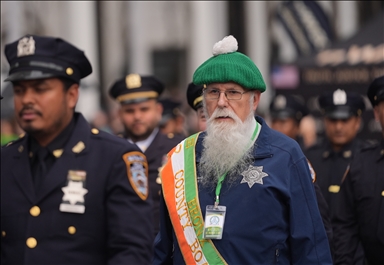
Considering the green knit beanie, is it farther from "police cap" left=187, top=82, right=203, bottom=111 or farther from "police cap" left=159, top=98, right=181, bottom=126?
"police cap" left=159, top=98, right=181, bottom=126

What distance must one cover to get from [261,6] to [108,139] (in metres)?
23.4

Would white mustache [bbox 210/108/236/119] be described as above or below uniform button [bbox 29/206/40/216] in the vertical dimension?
above

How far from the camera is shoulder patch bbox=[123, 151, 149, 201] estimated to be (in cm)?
523

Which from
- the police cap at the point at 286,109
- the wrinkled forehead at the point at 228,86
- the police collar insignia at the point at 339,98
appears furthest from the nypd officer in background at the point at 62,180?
the police cap at the point at 286,109

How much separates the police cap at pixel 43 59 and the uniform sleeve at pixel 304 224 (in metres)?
1.42

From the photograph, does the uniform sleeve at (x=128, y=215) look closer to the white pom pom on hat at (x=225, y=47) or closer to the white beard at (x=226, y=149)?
the white beard at (x=226, y=149)

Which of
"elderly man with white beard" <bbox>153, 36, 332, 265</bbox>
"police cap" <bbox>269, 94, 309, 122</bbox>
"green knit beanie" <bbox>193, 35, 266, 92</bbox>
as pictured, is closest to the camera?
"elderly man with white beard" <bbox>153, 36, 332, 265</bbox>

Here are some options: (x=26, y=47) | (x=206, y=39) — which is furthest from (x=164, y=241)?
(x=206, y=39)

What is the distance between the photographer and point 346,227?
6.46m

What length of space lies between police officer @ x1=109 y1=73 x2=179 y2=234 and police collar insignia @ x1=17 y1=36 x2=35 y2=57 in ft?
9.52

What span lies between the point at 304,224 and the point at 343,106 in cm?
473

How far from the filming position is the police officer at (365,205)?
6.19 m

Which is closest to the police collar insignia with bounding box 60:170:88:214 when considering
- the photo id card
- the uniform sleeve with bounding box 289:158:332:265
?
the photo id card

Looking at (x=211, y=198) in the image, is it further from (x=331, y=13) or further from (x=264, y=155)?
(x=331, y=13)
